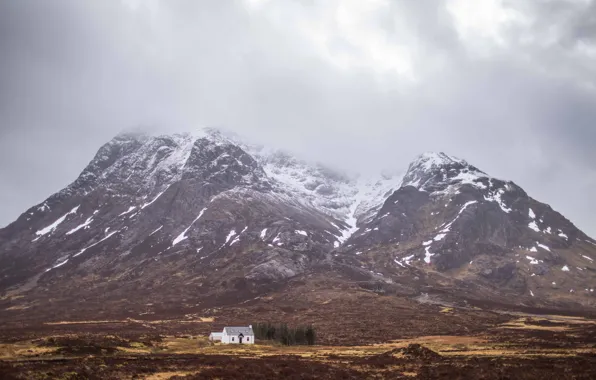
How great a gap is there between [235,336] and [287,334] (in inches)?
500

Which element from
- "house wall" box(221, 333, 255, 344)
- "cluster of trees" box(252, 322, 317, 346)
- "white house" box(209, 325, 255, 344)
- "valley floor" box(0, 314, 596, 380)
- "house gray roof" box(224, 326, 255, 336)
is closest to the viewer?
"valley floor" box(0, 314, 596, 380)

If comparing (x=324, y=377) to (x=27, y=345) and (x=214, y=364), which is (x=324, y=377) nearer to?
(x=214, y=364)

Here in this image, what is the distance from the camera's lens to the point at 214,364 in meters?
63.1

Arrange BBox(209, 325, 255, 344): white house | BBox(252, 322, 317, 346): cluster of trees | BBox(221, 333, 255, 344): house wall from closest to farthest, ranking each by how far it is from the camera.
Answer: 1. BBox(221, 333, 255, 344): house wall
2. BBox(209, 325, 255, 344): white house
3. BBox(252, 322, 317, 346): cluster of trees

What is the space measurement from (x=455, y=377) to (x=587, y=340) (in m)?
56.0

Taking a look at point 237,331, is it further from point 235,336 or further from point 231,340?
point 231,340

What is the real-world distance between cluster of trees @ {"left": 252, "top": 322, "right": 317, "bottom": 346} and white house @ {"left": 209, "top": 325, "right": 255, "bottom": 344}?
→ 8.01 m

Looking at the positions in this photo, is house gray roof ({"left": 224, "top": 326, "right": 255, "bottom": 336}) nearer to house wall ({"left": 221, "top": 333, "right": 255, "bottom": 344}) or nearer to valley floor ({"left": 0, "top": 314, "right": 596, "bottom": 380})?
house wall ({"left": 221, "top": 333, "right": 255, "bottom": 344})

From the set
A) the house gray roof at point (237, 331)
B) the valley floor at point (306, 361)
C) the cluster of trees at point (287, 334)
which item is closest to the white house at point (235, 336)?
the house gray roof at point (237, 331)

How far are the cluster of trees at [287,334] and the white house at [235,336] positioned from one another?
26.3 feet

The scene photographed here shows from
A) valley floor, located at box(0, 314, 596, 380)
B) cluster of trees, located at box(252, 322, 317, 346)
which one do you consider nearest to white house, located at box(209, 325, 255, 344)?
valley floor, located at box(0, 314, 596, 380)

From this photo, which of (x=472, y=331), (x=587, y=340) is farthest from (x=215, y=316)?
(x=587, y=340)

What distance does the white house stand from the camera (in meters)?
102

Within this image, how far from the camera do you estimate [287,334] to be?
352ft
